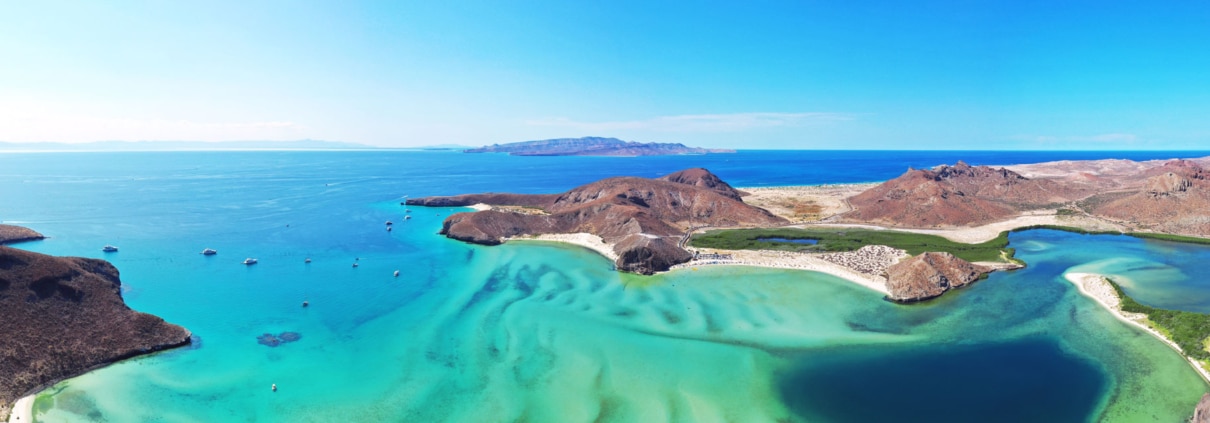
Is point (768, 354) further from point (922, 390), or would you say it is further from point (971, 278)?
point (971, 278)

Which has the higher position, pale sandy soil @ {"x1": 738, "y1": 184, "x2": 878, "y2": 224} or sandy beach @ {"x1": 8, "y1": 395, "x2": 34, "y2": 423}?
pale sandy soil @ {"x1": 738, "y1": 184, "x2": 878, "y2": 224}

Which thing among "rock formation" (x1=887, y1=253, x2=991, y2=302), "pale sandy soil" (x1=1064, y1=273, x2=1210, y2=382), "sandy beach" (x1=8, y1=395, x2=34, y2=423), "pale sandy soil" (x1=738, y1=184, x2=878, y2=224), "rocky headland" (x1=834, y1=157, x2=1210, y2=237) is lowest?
"sandy beach" (x1=8, y1=395, x2=34, y2=423)

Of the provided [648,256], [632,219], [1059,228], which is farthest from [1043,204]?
[648,256]

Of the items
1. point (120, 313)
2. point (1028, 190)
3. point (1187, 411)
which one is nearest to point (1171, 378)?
point (1187, 411)

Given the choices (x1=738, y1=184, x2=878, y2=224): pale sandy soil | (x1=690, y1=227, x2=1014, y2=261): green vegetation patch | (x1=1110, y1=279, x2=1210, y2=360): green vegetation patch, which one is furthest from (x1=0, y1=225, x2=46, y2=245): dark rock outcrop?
(x1=1110, y1=279, x2=1210, y2=360): green vegetation patch

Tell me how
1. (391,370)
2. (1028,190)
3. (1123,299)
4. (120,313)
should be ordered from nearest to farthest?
(391,370) < (120,313) < (1123,299) < (1028,190)

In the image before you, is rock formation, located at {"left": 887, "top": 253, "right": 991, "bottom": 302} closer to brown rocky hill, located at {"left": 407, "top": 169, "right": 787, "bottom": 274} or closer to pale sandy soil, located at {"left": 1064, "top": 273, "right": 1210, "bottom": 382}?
pale sandy soil, located at {"left": 1064, "top": 273, "right": 1210, "bottom": 382}

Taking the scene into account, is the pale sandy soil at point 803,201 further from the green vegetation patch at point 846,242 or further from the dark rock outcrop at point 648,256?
the dark rock outcrop at point 648,256

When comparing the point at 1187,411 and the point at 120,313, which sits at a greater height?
the point at 120,313
